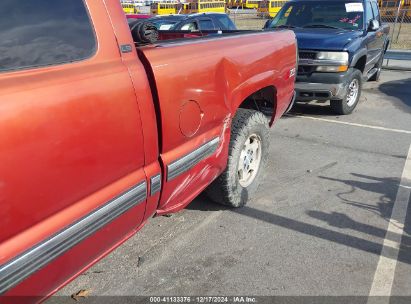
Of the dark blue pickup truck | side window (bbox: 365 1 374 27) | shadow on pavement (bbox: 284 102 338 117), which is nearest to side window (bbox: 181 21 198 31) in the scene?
the dark blue pickup truck

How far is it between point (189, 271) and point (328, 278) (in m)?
0.96

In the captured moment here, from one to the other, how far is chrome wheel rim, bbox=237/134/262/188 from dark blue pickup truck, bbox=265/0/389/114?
271 centimetres

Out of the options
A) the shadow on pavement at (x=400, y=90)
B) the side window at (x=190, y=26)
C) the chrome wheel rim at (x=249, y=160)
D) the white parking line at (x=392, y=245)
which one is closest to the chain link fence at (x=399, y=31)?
the shadow on pavement at (x=400, y=90)

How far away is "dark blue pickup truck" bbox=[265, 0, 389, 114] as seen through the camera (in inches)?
240

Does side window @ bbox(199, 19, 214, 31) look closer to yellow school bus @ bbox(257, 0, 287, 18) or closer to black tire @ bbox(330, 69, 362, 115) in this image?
black tire @ bbox(330, 69, 362, 115)

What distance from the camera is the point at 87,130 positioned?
1.73 m

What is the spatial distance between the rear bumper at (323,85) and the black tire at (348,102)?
0.21 metres

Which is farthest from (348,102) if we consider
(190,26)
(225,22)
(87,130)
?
(87,130)

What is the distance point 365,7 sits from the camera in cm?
704

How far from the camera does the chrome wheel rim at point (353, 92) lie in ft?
22.0

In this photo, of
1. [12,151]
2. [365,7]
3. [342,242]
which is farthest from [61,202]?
[365,7]

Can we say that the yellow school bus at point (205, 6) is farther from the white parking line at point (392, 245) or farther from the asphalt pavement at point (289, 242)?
the white parking line at point (392, 245)

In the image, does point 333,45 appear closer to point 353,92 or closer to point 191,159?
point 353,92

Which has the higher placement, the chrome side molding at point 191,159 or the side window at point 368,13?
the side window at point 368,13
